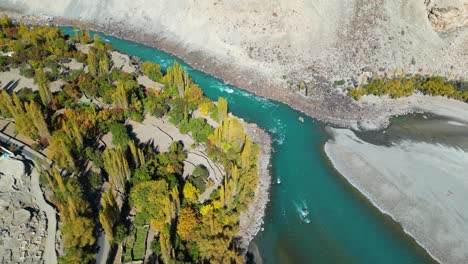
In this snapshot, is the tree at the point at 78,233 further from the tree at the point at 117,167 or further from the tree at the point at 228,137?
the tree at the point at 228,137

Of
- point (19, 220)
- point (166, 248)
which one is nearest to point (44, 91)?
point (19, 220)

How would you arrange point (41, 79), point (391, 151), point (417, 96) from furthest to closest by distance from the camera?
point (417, 96) → point (41, 79) → point (391, 151)

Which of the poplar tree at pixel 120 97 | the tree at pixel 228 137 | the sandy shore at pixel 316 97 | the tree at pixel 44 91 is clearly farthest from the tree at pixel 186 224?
the sandy shore at pixel 316 97

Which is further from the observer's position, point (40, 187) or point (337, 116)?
point (337, 116)

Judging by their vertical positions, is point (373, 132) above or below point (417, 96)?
below

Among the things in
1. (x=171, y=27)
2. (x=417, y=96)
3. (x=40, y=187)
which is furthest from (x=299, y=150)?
(x=171, y=27)

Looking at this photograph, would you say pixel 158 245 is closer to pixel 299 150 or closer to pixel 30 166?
pixel 30 166
